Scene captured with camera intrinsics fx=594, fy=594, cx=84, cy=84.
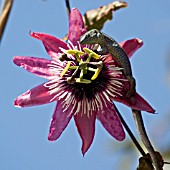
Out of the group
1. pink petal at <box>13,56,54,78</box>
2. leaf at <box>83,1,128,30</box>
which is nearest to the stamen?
pink petal at <box>13,56,54,78</box>

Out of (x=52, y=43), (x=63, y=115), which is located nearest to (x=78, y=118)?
(x=63, y=115)

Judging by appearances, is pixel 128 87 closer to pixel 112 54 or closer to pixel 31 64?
pixel 112 54

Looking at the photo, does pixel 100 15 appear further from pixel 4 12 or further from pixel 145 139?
pixel 145 139

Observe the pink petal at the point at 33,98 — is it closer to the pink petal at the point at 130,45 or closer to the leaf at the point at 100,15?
the pink petal at the point at 130,45

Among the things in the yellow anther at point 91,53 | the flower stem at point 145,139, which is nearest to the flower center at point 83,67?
the yellow anther at point 91,53

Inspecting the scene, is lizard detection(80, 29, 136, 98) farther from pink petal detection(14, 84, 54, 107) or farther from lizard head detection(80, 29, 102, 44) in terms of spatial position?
pink petal detection(14, 84, 54, 107)

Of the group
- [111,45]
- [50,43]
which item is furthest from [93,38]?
[50,43]
